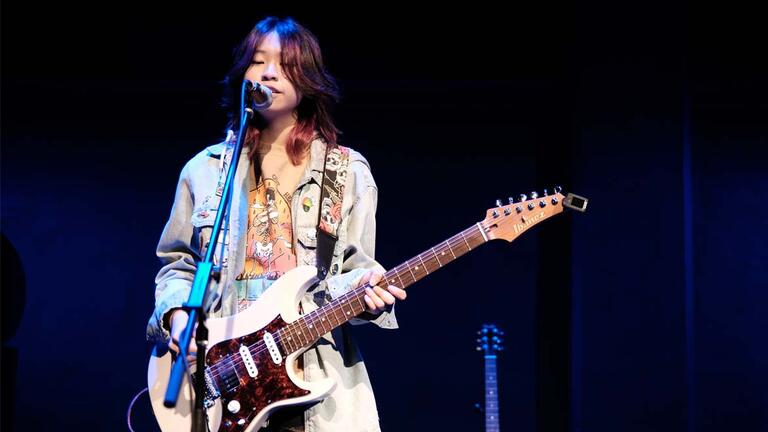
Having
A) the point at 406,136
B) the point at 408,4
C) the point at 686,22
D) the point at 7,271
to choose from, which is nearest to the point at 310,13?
the point at 408,4

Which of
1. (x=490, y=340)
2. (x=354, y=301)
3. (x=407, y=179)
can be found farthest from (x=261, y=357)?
(x=407, y=179)

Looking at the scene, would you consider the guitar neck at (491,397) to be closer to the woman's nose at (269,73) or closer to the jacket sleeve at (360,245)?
the jacket sleeve at (360,245)

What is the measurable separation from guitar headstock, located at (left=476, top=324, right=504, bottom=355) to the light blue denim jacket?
164 cm

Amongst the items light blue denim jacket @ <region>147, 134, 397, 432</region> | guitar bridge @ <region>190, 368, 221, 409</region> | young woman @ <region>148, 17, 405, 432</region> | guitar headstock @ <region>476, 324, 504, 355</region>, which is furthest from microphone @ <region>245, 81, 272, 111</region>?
guitar headstock @ <region>476, 324, 504, 355</region>

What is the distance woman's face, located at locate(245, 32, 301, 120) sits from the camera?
2641mm

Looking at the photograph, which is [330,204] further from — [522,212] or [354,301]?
[522,212]

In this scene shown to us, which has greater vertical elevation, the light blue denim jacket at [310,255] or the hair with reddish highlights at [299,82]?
the hair with reddish highlights at [299,82]

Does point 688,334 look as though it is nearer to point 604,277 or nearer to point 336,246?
point 604,277

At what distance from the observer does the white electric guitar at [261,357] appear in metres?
2.27

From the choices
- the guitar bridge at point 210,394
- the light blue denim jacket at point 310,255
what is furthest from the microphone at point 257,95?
the guitar bridge at point 210,394

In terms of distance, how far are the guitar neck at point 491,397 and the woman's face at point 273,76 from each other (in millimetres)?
1940

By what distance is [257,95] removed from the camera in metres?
2.29

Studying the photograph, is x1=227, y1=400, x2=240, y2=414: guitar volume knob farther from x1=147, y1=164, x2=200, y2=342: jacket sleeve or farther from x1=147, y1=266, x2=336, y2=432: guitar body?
x1=147, y1=164, x2=200, y2=342: jacket sleeve

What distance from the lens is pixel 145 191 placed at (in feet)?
15.5
